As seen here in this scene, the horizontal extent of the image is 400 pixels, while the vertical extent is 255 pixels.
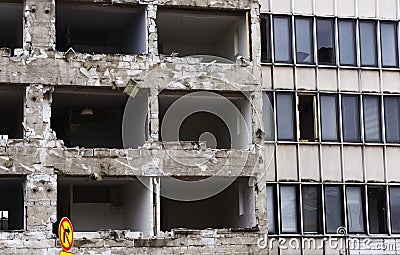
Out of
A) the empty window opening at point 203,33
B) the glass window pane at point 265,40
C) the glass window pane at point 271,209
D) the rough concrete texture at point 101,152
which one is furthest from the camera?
the glass window pane at point 265,40

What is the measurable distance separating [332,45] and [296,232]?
7.17 meters

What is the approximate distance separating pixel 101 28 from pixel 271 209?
30.2 ft

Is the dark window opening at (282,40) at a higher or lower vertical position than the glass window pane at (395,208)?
higher

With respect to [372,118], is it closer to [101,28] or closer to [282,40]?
[282,40]

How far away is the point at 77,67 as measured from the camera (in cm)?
2684

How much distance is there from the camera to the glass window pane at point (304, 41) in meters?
30.9

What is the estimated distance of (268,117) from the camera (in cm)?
3000

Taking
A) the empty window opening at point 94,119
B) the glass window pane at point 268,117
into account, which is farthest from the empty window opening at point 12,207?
the glass window pane at point 268,117

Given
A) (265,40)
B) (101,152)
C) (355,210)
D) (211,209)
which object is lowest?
(355,210)

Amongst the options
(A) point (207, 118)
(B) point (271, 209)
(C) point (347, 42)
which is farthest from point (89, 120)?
(C) point (347, 42)

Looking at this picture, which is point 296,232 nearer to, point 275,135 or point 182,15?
point 275,135

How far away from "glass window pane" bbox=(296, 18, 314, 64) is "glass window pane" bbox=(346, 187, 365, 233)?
5046 millimetres

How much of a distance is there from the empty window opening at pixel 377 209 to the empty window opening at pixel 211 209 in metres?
5.04

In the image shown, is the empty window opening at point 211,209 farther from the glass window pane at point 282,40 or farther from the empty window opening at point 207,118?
the glass window pane at point 282,40
